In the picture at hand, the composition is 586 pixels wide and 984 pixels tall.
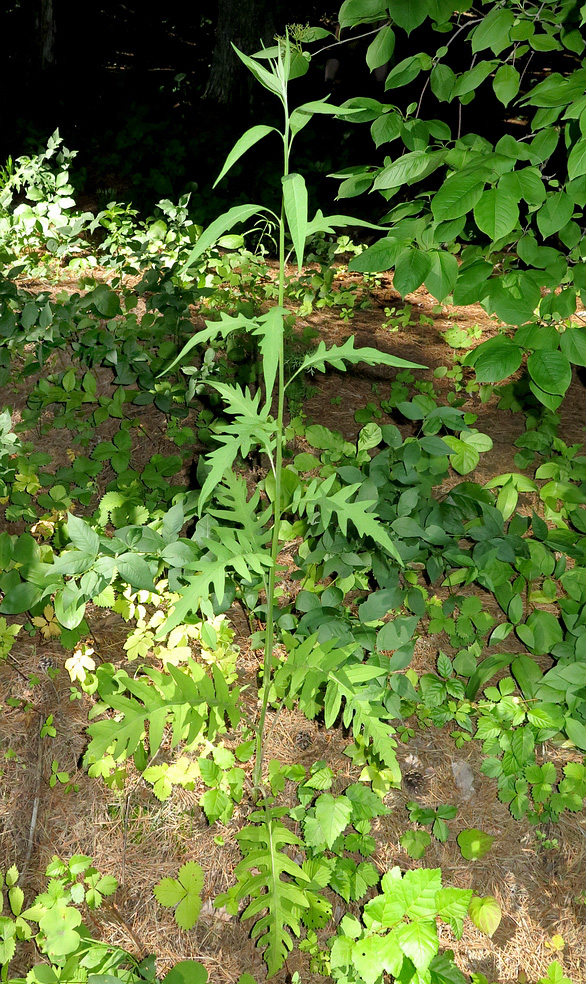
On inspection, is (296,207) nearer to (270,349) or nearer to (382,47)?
(270,349)

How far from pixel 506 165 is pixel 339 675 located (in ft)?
4.54

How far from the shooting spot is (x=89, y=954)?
184cm

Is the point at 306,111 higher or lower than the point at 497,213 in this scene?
higher

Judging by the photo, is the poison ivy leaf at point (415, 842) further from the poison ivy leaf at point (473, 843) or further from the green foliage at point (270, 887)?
the green foliage at point (270, 887)

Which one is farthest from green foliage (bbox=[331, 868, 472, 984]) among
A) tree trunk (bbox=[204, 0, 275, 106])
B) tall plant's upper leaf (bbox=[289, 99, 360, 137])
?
tree trunk (bbox=[204, 0, 275, 106])

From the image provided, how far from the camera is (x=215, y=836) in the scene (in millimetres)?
2098

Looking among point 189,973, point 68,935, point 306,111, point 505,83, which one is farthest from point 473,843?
point 505,83

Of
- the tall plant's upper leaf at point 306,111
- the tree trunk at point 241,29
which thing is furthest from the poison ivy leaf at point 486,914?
the tree trunk at point 241,29

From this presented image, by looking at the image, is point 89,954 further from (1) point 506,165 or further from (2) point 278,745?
(1) point 506,165

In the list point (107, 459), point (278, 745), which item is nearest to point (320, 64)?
point (107, 459)

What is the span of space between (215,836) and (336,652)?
0.70 metres

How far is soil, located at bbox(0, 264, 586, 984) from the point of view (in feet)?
6.37

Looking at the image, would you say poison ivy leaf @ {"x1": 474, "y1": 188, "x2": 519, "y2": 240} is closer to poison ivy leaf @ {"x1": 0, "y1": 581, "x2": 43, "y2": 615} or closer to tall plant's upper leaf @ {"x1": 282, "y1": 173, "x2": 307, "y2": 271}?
tall plant's upper leaf @ {"x1": 282, "y1": 173, "x2": 307, "y2": 271}

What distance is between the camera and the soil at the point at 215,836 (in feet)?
6.37
